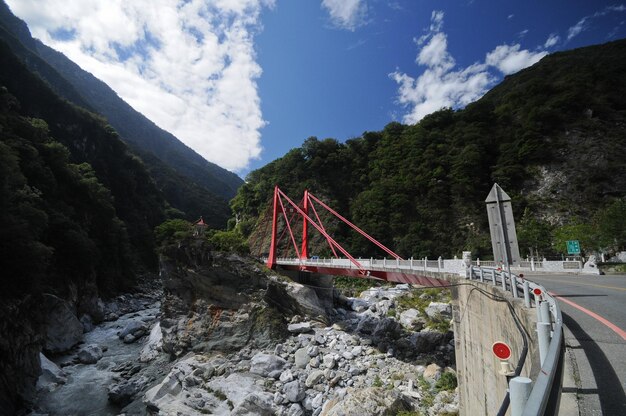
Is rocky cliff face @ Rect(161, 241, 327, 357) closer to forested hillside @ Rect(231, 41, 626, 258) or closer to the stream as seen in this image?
the stream

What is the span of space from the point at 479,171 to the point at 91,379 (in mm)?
51463

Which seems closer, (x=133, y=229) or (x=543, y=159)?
(x=543, y=159)

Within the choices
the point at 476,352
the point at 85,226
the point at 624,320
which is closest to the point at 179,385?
the point at 476,352

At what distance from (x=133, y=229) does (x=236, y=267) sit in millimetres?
43139

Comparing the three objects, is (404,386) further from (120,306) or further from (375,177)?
(375,177)

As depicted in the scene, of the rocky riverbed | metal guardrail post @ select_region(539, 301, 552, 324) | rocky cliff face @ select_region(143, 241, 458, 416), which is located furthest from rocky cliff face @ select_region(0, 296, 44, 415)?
metal guardrail post @ select_region(539, 301, 552, 324)

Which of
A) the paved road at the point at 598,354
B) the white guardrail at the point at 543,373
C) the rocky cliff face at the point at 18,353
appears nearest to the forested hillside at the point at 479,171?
the paved road at the point at 598,354

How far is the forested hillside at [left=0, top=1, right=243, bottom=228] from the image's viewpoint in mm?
82625

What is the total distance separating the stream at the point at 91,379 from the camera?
52.2 ft

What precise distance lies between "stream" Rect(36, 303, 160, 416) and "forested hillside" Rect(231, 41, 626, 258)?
28.9m

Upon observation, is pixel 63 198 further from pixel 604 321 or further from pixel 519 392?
pixel 604 321

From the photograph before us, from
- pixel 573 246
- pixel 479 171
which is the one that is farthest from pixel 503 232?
pixel 479 171

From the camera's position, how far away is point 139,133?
13562 cm

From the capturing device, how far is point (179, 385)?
1617 centimetres
